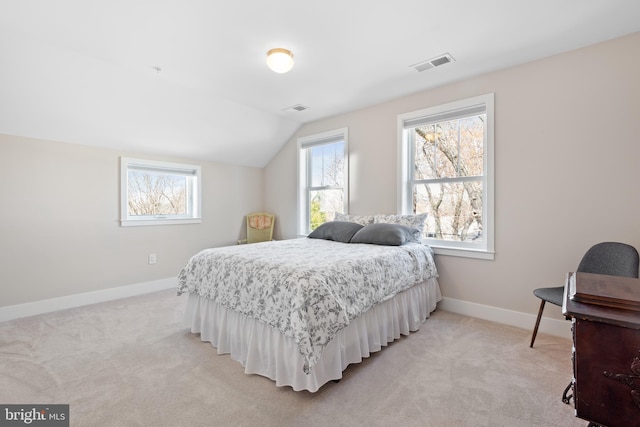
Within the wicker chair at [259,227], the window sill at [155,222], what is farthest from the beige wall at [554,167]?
the window sill at [155,222]

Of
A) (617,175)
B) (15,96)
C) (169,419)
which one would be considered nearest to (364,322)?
(169,419)

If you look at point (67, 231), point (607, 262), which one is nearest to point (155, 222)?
point (67, 231)

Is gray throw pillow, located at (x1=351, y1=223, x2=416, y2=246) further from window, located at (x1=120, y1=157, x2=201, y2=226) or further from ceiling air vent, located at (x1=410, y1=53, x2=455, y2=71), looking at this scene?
window, located at (x1=120, y1=157, x2=201, y2=226)

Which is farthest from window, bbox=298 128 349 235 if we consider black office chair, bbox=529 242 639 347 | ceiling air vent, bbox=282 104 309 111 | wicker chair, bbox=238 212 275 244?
black office chair, bbox=529 242 639 347

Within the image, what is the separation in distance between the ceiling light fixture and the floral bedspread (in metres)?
1.57

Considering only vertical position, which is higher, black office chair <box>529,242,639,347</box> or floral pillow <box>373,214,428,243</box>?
floral pillow <box>373,214,428,243</box>

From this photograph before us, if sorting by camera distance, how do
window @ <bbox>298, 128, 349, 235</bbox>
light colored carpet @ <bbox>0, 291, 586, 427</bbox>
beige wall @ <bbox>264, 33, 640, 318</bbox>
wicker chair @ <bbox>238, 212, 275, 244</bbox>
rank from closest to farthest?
light colored carpet @ <bbox>0, 291, 586, 427</bbox>, beige wall @ <bbox>264, 33, 640, 318</bbox>, window @ <bbox>298, 128, 349, 235</bbox>, wicker chair @ <bbox>238, 212, 275, 244</bbox>

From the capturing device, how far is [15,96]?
268cm

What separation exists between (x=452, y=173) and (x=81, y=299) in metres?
4.39

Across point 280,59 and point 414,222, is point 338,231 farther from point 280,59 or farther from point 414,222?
point 280,59

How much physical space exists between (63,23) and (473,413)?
3669mm

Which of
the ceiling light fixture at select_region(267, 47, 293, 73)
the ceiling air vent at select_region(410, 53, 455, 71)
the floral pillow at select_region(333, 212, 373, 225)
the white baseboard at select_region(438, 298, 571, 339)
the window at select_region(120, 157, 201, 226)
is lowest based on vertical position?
the white baseboard at select_region(438, 298, 571, 339)

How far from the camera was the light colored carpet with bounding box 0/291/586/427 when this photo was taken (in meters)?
1.59

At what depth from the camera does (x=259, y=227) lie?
4.98 metres
